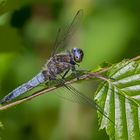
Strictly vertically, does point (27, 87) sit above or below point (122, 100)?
above

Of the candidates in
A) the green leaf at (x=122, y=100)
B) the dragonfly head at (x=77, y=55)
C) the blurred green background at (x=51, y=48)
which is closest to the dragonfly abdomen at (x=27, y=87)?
the dragonfly head at (x=77, y=55)

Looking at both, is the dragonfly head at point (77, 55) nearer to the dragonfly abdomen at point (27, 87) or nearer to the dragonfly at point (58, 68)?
the dragonfly at point (58, 68)

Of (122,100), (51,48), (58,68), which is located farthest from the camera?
(51,48)

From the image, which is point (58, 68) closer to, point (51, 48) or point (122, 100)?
point (122, 100)

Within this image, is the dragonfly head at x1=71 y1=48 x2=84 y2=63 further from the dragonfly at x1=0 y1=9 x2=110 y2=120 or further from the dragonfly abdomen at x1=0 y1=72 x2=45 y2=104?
the dragonfly abdomen at x1=0 y1=72 x2=45 y2=104

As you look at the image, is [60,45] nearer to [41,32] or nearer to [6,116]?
[6,116]

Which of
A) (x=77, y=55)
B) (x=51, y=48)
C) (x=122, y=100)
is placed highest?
(x=51, y=48)

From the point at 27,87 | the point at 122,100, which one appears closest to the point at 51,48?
the point at 27,87
